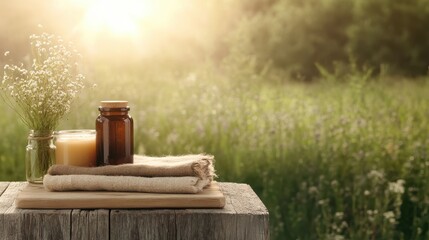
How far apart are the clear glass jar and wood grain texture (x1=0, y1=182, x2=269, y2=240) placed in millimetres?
350

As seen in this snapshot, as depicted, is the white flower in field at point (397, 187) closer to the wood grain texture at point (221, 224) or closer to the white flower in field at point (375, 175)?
the white flower in field at point (375, 175)

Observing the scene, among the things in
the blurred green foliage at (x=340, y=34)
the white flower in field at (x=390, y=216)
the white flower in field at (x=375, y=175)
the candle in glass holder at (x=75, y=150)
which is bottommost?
the white flower in field at (x=390, y=216)

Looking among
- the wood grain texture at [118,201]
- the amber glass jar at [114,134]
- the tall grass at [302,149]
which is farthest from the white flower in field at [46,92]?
A: the tall grass at [302,149]

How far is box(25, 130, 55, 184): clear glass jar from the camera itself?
8.46 feet

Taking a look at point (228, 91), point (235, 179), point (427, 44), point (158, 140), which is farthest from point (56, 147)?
point (427, 44)

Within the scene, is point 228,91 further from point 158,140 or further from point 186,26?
point 186,26

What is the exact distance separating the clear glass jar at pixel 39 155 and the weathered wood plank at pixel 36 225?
1.16 feet

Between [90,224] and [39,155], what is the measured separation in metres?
0.46

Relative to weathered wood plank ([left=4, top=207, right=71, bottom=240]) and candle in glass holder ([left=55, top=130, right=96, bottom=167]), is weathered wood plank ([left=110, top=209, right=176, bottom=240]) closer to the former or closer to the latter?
weathered wood plank ([left=4, top=207, right=71, bottom=240])

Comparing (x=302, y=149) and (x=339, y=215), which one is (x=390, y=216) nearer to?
(x=339, y=215)

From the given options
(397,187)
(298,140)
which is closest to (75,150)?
(397,187)

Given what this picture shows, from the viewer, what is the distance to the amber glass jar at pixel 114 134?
2.50 m

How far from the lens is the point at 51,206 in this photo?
227 centimetres

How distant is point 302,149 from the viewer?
4633 mm
